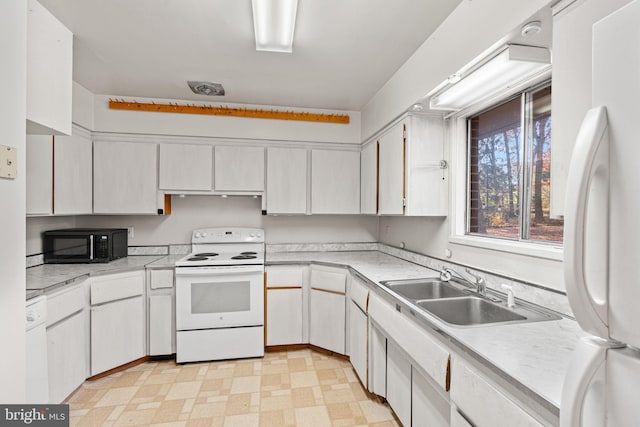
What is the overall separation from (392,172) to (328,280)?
1134 millimetres

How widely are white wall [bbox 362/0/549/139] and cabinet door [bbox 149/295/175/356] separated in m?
2.53

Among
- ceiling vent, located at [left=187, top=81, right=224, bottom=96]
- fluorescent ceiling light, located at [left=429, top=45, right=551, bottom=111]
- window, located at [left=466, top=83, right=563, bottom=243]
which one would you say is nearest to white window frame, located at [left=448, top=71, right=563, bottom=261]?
window, located at [left=466, top=83, right=563, bottom=243]

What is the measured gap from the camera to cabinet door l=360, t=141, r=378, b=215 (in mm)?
3004

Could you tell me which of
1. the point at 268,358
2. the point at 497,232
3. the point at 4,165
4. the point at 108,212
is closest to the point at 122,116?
the point at 108,212

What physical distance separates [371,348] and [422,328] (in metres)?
0.87

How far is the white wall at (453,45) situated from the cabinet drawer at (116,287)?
8.37ft

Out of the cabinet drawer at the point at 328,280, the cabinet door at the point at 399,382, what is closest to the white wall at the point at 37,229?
the cabinet drawer at the point at 328,280

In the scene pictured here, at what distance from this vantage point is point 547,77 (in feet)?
5.18

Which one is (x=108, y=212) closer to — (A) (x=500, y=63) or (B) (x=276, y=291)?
(B) (x=276, y=291)

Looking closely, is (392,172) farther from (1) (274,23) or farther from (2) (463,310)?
(1) (274,23)

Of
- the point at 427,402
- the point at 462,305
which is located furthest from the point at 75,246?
the point at 462,305

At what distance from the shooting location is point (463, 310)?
177 centimetres

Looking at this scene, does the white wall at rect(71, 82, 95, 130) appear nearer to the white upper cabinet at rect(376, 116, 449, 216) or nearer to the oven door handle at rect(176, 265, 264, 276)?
the oven door handle at rect(176, 265, 264, 276)

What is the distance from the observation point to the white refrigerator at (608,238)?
54 centimetres
